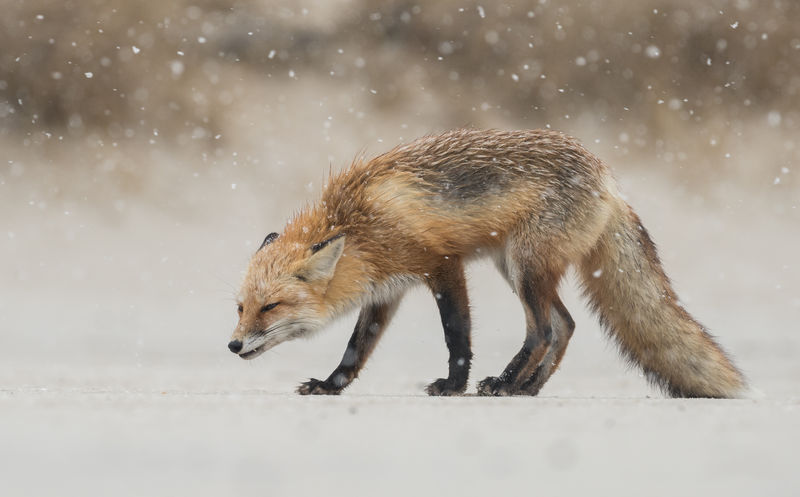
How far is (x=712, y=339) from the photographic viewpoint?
516cm

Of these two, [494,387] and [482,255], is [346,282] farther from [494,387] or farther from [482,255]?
[494,387]

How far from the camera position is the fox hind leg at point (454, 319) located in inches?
197

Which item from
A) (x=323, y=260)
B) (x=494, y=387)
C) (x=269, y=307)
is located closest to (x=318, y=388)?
(x=269, y=307)

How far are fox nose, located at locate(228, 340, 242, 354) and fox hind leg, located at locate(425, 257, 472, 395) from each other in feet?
3.50

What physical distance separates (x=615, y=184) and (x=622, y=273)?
0.57 m

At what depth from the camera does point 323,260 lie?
493 centimetres

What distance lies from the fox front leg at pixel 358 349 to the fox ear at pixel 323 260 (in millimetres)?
502

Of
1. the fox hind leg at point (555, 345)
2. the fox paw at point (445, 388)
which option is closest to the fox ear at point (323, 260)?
the fox paw at point (445, 388)

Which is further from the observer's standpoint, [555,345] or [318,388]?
[555,345]

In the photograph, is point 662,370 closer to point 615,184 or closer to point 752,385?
point 752,385

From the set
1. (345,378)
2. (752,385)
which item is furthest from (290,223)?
(752,385)

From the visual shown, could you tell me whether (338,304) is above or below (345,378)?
above

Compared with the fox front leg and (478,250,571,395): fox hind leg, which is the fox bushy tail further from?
the fox front leg

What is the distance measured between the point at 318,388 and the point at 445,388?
2.34ft
